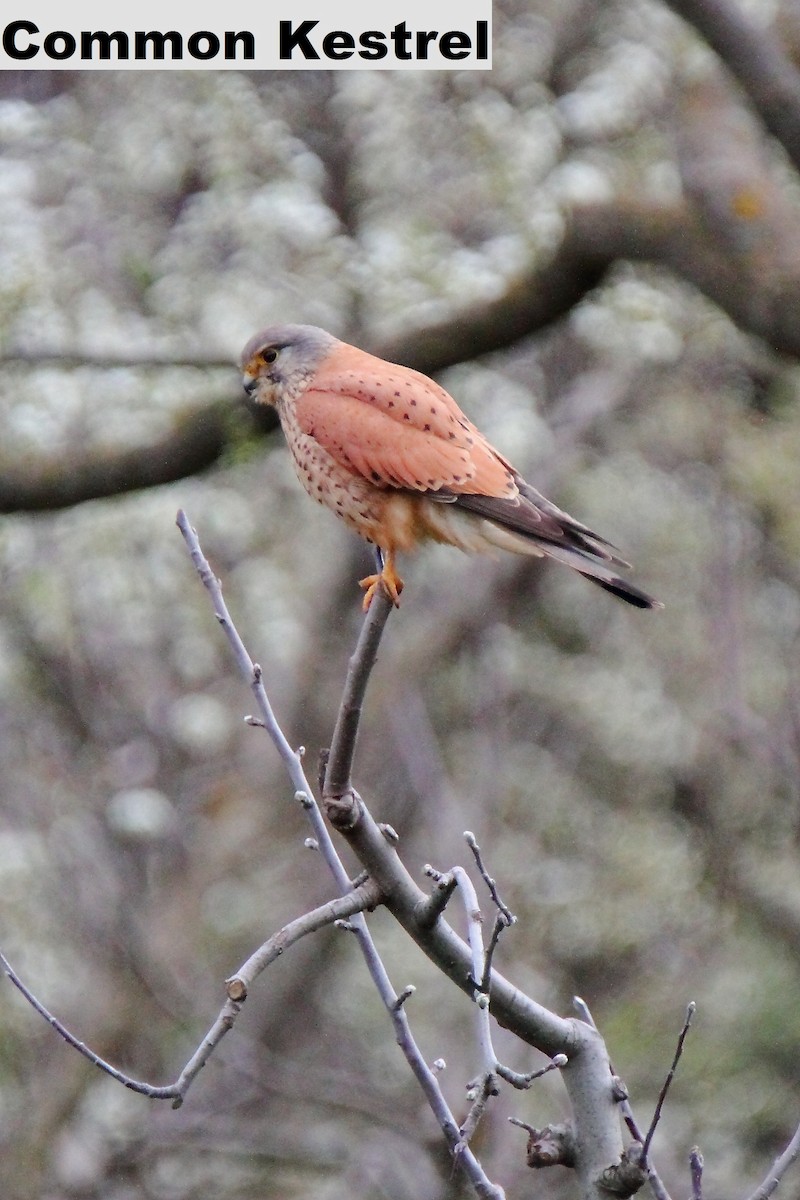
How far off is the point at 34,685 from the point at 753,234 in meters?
3.07

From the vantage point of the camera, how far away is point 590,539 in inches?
103

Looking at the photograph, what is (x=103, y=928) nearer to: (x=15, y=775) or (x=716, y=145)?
(x=15, y=775)

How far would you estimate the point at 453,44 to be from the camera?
3.43 meters

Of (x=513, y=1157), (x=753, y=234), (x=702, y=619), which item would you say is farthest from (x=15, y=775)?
(x=753, y=234)

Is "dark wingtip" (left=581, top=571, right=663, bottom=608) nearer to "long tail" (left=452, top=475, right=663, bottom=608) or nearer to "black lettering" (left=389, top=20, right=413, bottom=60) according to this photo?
"long tail" (left=452, top=475, right=663, bottom=608)

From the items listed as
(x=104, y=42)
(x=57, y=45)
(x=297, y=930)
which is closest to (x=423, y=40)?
(x=104, y=42)

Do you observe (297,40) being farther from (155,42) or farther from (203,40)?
(155,42)

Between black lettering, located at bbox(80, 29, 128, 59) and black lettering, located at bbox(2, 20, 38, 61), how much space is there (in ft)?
0.40

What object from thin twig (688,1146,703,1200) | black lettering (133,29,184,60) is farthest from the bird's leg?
black lettering (133,29,184,60)

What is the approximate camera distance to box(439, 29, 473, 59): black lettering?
3389 millimetres

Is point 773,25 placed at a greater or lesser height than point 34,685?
greater

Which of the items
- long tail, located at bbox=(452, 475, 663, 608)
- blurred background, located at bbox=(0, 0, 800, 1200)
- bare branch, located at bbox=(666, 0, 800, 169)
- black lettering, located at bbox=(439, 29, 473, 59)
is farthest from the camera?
blurred background, located at bbox=(0, 0, 800, 1200)

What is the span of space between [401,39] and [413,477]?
1.21 metres

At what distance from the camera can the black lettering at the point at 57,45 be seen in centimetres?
360
